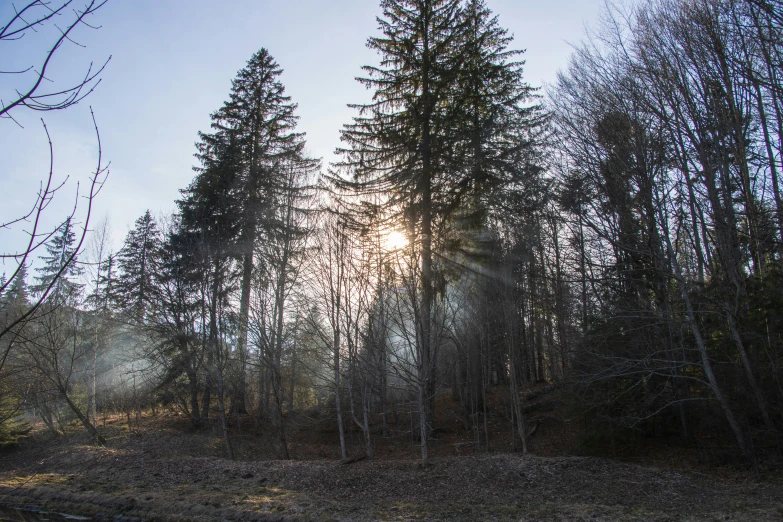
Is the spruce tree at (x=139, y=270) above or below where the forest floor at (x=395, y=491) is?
above

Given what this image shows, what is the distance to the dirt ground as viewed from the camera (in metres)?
7.57

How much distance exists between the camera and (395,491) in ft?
30.5

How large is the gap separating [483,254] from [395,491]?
8071 mm

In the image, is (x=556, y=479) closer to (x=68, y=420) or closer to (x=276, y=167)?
(x=276, y=167)

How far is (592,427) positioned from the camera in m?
11.8

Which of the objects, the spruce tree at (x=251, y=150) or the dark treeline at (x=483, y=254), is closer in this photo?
the dark treeline at (x=483, y=254)

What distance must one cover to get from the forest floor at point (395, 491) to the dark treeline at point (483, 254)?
1197 millimetres

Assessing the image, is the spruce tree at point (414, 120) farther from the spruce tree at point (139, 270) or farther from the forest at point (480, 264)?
the spruce tree at point (139, 270)

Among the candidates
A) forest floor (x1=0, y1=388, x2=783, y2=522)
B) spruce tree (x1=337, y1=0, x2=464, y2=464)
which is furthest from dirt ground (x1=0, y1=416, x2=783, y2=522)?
spruce tree (x1=337, y1=0, x2=464, y2=464)

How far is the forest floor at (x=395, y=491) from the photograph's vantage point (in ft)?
24.9

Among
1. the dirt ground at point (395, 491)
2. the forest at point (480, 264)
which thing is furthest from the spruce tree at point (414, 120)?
the dirt ground at point (395, 491)

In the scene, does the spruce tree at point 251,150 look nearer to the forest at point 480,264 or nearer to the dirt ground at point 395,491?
the forest at point 480,264

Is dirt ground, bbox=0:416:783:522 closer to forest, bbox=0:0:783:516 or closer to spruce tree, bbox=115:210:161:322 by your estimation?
forest, bbox=0:0:783:516

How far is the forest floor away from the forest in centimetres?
115
